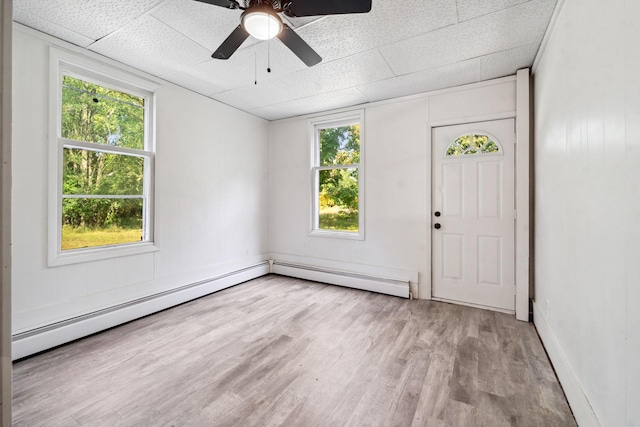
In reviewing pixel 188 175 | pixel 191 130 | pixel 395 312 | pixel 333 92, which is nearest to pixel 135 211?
pixel 188 175

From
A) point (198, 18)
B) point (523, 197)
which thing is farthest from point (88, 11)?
point (523, 197)

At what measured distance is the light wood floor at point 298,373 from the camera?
1647 mm

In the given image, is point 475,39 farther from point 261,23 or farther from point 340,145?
point 340,145

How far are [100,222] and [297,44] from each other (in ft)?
8.38

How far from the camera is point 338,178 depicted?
172 inches

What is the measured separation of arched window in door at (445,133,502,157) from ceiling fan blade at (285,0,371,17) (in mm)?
2308

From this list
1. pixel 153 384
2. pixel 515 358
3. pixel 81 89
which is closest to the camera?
pixel 153 384

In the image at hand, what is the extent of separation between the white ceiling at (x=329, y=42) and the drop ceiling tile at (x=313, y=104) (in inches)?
6.0

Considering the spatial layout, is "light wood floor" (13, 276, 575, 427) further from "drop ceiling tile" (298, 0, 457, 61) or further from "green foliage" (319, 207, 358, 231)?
"drop ceiling tile" (298, 0, 457, 61)

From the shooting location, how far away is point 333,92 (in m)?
3.56

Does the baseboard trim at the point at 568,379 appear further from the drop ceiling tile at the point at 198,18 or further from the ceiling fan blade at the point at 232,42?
the drop ceiling tile at the point at 198,18

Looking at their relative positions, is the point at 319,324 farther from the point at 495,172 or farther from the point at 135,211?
the point at 495,172

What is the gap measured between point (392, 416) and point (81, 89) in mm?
3744

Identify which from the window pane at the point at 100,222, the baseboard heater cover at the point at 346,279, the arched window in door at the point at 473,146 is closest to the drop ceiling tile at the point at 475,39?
the arched window in door at the point at 473,146
